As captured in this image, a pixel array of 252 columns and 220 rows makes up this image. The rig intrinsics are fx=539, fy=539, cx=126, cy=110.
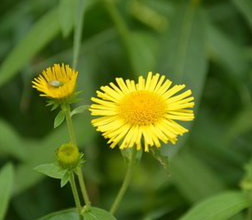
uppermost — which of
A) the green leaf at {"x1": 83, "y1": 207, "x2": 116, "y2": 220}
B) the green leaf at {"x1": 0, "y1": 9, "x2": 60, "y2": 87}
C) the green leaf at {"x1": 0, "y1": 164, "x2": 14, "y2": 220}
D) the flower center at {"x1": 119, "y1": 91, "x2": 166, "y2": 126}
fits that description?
the green leaf at {"x1": 0, "y1": 9, "x2": 60, "y2": 87}

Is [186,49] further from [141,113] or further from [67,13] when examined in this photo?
[141,113]

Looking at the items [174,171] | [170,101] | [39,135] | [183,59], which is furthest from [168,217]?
[170,101]

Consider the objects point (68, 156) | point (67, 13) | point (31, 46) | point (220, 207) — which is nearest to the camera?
point (68, 156)

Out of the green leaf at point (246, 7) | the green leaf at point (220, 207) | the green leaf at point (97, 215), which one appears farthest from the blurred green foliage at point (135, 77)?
the green leaf at point (97, 215)

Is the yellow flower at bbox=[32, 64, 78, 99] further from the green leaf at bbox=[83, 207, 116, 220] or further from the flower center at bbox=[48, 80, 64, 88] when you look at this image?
the green leaf at bbox=[83, 207, 116, 220]

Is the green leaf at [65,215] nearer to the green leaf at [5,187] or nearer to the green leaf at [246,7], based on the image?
the green leaf at [5,187]

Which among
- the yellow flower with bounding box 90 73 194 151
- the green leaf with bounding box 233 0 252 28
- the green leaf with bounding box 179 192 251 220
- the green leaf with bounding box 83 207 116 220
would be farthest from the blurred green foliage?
the green leaf with bounding box 83 207 116 220

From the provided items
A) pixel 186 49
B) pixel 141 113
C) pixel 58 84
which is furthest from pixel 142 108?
pixel 186 49

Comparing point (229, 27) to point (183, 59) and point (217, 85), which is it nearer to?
point (217, 85)
